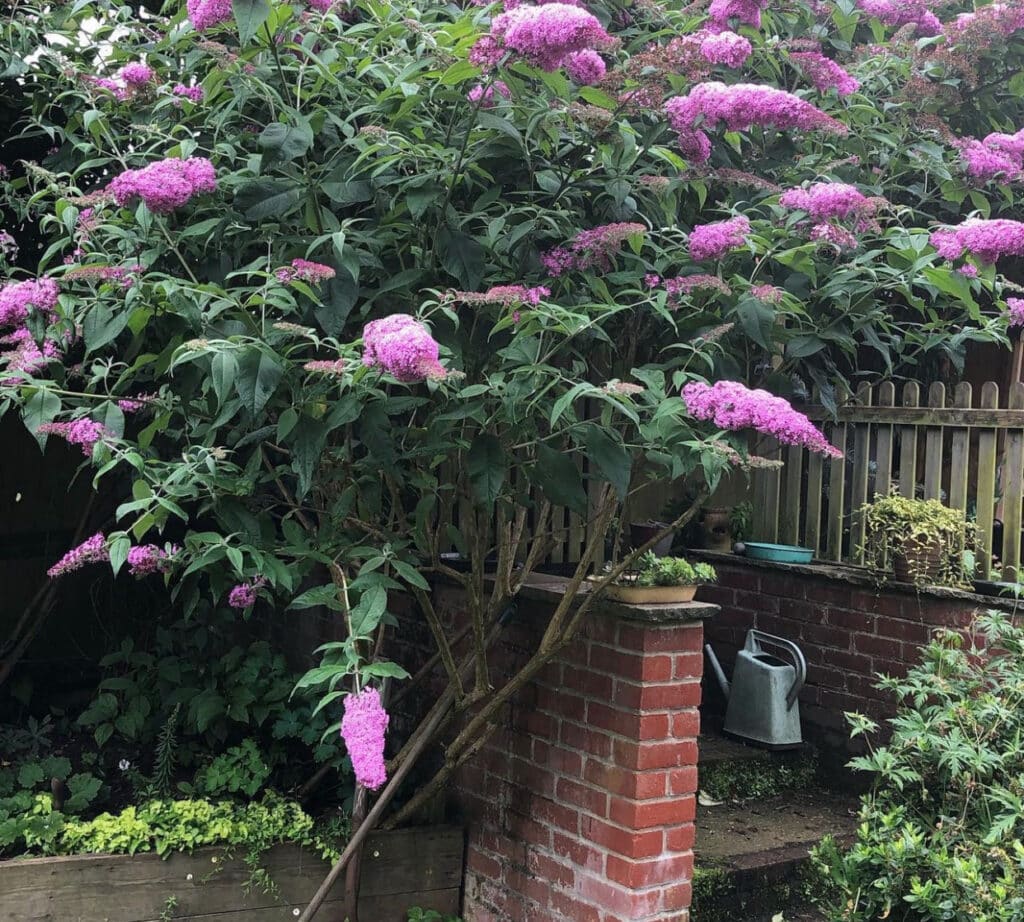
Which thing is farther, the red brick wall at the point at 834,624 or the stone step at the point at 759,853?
the red brick wall at the point at 834,624

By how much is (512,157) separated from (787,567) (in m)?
2.42

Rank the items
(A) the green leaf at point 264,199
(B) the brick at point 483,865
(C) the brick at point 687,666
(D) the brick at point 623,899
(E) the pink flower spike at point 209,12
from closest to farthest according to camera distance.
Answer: (E) the pink flower spike at point 209,12
(A) the green leaf at point 264,199
(D) the brick at point 623,899
(C) the brick at point 687,666
(B) the brick at point 483,865

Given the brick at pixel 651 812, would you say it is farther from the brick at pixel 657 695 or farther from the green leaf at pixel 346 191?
the green leaf at pixel 346 191

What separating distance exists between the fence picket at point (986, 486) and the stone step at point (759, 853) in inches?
41.3

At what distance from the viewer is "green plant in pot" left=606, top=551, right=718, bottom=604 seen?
9.02 ft

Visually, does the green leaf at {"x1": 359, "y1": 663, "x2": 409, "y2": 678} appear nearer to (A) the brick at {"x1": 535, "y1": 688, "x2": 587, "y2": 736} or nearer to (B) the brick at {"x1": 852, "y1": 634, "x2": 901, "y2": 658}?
(A) the brick at {"x1": 535, "y1": 688, "x2": 587, "y2": 736}

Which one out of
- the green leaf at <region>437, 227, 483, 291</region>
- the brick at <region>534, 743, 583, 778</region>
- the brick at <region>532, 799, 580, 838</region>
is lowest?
the brick at <region>532, 799, 580, 838</region>

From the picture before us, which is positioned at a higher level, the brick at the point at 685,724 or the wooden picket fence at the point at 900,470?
the wooden picket fence at the point at 900,470

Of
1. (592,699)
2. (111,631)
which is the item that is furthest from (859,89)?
(111,631)

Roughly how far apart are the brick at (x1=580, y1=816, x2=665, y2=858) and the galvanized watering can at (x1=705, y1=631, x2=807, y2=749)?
132 cm

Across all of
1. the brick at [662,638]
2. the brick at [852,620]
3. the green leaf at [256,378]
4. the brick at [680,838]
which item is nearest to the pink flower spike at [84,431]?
the green leaf at [256,378]

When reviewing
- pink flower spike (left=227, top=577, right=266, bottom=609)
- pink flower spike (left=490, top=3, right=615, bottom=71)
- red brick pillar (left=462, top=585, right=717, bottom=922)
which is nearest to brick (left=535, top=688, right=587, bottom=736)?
red brick pillar (left=462, top=585, right=717, bottom=922)

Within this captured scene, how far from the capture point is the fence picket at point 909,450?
3.94 meters

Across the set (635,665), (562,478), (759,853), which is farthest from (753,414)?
(759,853)
